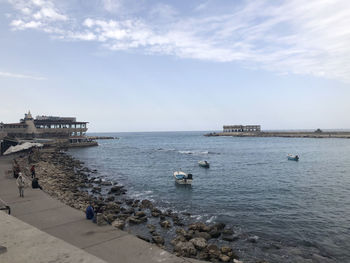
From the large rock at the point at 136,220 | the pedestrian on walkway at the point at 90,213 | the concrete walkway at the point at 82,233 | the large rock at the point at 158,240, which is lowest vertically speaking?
the large rock at the point at 136,220

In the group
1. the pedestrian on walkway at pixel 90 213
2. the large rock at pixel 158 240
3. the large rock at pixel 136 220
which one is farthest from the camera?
the large rock at pixel 136 220

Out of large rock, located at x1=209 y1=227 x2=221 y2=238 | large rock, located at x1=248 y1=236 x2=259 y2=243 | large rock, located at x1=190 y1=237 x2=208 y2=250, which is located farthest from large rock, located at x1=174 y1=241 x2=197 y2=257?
large rock, located at x1=248 y1=236 x2=259 y2=243

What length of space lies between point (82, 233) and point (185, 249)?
19.4 ft

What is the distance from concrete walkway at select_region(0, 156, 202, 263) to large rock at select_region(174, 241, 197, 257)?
329 cm

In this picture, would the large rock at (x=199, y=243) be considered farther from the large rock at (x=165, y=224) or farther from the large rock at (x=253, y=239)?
the large rock at (x=253, y=239)

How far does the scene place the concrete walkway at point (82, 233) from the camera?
9.76 meters

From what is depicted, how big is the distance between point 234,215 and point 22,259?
1851 centimetres

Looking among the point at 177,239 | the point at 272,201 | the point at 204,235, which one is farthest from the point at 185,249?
the point at 272,201

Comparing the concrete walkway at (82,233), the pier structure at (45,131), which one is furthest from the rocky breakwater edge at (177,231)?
the pier structure at (45,131)

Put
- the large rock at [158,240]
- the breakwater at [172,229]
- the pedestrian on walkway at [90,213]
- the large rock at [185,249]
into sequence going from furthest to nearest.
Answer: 1. the large rock at [158,240]
2. the breakwater at [172,229]
3. the pedestrian on walkway at [90,213]
4. the large rock at [185,249]

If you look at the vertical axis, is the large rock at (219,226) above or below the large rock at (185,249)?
below

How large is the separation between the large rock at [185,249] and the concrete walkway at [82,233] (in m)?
3.29

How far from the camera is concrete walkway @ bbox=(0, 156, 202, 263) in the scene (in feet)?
32.0

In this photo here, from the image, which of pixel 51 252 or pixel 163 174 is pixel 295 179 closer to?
pixel 163 174
